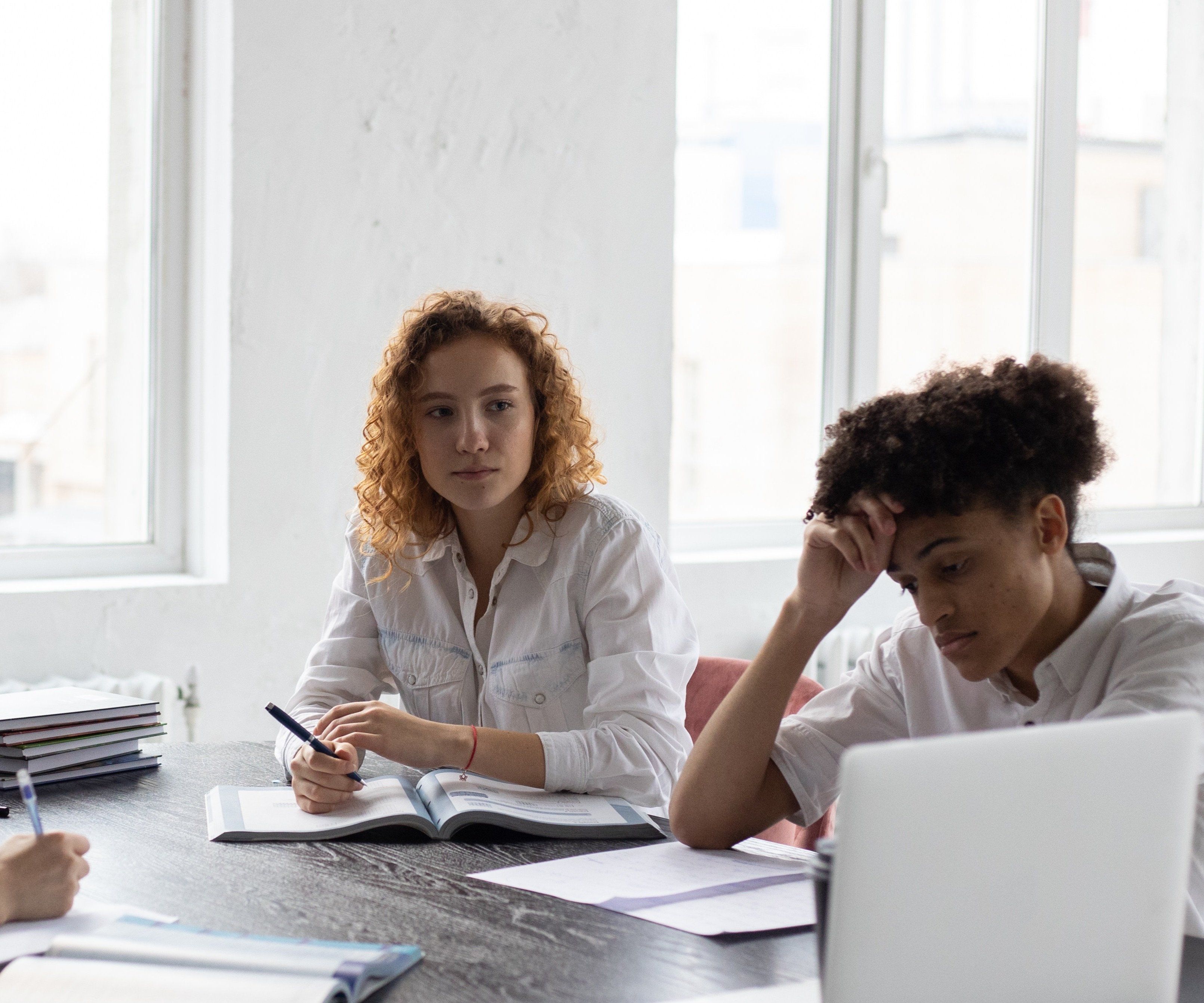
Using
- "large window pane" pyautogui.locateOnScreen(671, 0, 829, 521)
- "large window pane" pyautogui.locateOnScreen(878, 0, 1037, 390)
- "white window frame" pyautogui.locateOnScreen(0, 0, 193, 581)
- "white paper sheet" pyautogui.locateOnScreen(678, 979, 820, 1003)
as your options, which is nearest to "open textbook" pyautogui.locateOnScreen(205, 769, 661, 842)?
"white paper sheet" pyautogui.locateOnScreen(678, 979, 820, 1003)

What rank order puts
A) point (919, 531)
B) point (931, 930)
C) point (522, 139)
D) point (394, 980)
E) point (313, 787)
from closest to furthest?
1. point (931, 930)
2. point (394, 980)
3. point (919, 531)
4. point (313, 787)
5. point (522, 139)

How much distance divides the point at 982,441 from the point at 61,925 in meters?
0.95

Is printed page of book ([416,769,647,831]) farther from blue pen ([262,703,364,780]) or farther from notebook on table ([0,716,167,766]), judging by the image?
notebook on table ([0,716,167,766])

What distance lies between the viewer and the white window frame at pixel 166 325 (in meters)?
2.87

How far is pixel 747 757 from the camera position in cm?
145

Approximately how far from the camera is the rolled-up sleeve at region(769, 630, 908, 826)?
1.50 m

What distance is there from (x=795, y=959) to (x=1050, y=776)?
1.19ft

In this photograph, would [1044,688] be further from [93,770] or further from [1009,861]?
[93,770]

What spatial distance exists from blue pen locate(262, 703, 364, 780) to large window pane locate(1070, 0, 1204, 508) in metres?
3.30

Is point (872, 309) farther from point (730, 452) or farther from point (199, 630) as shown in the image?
point (199, 630)

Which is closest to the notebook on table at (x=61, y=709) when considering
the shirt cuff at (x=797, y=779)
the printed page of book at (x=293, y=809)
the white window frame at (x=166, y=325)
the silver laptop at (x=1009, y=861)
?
the printed page of book at (x=293, y=809)

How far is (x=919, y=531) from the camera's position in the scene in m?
1.33

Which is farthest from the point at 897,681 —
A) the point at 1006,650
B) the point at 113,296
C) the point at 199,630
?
the point at 113,296

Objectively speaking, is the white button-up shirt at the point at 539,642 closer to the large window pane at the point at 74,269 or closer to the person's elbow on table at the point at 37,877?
the person's elbow on table at the point at 37,877
